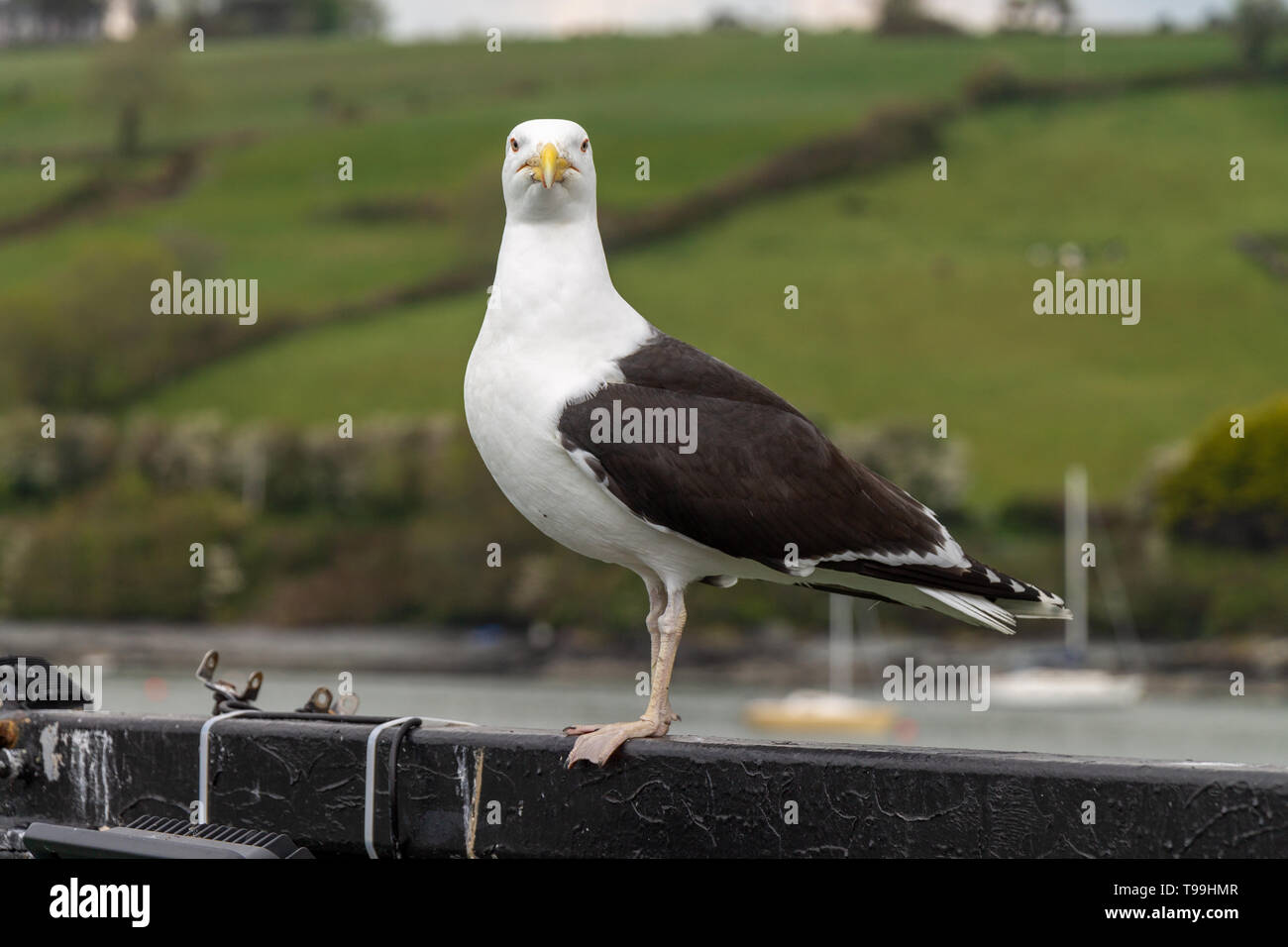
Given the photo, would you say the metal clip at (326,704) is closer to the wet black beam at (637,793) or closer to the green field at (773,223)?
the wet black beam at (637,793)

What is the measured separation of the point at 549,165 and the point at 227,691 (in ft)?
7.47

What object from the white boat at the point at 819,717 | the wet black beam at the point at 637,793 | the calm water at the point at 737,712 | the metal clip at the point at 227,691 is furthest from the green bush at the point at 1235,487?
the wet black beam at the point at 637,793

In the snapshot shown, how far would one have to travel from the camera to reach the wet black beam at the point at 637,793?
4.86 meters

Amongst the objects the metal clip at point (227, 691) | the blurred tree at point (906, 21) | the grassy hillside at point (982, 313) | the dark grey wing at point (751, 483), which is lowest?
the metal clip at point (227, 691)

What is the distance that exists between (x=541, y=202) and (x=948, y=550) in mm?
1895

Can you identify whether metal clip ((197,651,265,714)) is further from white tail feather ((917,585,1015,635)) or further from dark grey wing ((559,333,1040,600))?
white tail feather ((917,585,1015,635))

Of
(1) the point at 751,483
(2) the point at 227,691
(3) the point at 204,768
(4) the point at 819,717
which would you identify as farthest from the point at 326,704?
(4) the point at 819,717

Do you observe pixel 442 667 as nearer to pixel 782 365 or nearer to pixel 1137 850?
pixel 782 365

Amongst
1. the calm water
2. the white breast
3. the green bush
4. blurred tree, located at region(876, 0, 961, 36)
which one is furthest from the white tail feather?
blurred tree, located at region(876, 0, 961, 36)

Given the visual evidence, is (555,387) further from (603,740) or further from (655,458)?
(603,740)

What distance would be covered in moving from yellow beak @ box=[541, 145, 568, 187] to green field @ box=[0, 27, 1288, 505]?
88960mm

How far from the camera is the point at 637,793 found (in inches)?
228

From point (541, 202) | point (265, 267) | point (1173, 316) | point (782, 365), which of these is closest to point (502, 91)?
point (265, 267)

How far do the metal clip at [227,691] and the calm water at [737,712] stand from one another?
1798 inches
